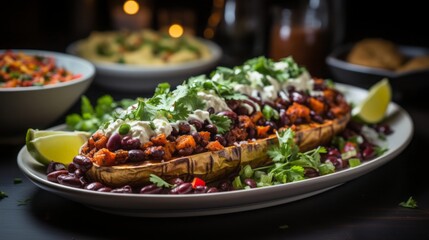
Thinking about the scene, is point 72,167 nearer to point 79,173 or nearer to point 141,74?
point 79,173

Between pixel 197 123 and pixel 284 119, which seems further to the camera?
pixel 284 119

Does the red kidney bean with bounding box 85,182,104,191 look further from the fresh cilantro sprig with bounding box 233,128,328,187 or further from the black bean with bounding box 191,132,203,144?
the fresh cilantro sprig with bounding box 233,128,328,187

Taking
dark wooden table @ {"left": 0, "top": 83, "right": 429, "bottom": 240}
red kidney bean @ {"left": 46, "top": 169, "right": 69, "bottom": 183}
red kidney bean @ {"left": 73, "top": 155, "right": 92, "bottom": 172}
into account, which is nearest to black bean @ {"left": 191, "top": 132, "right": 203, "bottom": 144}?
dark wooden table @ {"left": 0, "top": 83, "right": 429, "bottom": 240}

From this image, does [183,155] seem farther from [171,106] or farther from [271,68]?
[271,68]

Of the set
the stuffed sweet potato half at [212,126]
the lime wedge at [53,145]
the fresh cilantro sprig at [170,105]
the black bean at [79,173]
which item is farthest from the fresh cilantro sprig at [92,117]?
the black bean at [79,173]

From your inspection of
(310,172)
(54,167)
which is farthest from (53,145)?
(310,172)

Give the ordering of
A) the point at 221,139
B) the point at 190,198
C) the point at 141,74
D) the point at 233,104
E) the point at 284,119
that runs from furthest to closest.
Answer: the point at 141,74
the point at 284,119
the point at 233,104
the point at 221,139
the point at 190,198
